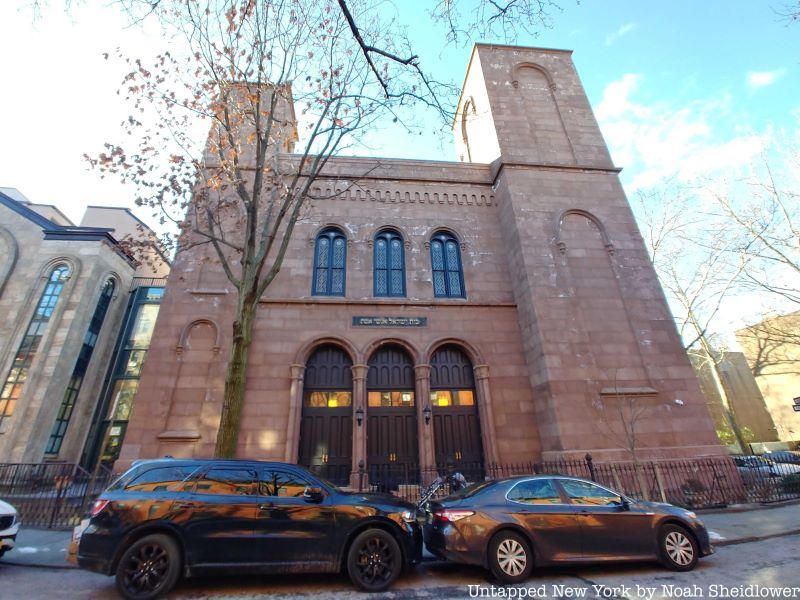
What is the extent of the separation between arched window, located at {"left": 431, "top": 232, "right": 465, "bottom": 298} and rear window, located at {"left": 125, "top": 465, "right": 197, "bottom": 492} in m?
10.3

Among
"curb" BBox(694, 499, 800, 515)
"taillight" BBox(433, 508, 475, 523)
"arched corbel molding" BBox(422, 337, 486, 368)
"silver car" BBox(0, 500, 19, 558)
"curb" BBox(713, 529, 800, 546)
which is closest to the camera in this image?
"taillight" BBox(433, 508, 475, 523)

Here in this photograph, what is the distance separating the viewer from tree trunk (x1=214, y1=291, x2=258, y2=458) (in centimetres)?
783

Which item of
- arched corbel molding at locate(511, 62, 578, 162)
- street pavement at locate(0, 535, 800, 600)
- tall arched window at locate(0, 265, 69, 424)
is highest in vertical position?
arched corbel molding at locate(511, 62, 578, 162)

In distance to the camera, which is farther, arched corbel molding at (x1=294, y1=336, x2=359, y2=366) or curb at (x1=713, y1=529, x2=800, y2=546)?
arched corbel molding at (x1=294, y1=336, x2=359, y2=366)

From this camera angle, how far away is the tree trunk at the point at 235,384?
7828 millimetres

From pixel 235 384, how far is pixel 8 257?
71.7 feet

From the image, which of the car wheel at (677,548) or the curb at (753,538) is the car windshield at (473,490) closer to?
the car wheel at (677,548)

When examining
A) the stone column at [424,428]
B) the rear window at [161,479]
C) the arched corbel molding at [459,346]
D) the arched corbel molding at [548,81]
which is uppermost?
the arched corbel molding at [548,81]

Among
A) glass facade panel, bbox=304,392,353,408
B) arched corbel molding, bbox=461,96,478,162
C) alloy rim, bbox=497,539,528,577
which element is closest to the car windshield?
alloy rim, bbox=497,539,528,577

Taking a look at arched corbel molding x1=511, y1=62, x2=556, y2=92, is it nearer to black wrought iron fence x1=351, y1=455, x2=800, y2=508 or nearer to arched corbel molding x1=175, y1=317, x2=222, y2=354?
black wrought iron fence x1=351, y1=455, x2=800, y2=508

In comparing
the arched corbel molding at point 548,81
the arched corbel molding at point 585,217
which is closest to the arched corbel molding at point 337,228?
the arched corbel molding at point 585,217

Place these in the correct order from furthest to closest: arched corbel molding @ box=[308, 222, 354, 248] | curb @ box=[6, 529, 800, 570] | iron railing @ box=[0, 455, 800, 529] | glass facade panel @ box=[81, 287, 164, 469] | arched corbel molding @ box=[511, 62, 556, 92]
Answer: glass facade panel @ box=[81, 287, 164, 469], arched corbel molding @ box=[511, 62, 556, 92], arched corbel molding @ box=[308, 222, 354, 248], iron railing @ box=[0, 455, 800, 529], curb @ box=[6, 529, 800, 570]

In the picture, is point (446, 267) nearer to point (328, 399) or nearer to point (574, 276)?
point (574, 276)

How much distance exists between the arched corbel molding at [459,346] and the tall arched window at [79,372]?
1920cm
